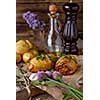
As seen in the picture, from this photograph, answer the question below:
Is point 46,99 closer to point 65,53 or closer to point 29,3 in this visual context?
point 65,53

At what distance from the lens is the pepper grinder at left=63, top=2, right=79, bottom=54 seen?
79.4 inches

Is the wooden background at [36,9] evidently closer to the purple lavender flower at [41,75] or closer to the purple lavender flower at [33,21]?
the purple lavender flower at [33,21]

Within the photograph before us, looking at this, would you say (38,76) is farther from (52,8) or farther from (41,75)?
(52,8)

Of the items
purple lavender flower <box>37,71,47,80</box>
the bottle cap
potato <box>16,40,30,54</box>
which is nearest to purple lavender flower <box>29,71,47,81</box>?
purple lavender flower <box>37,71,47,80</box>

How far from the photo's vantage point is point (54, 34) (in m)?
2.03

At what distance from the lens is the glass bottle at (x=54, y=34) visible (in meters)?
2.02

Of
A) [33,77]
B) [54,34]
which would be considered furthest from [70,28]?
[33,77]

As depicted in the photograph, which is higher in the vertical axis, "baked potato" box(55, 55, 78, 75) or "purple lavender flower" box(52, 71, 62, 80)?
"baked potato" box(55, 55, 78, 75)

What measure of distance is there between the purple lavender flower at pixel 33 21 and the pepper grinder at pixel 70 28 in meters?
0.11

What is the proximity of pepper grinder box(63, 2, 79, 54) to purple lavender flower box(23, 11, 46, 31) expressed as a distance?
114 millimetres

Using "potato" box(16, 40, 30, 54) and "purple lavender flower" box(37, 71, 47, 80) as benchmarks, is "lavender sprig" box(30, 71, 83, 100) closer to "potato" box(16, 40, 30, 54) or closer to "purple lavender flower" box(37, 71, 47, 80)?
"purple lavender flower" box(37, 71, 47, 80)
